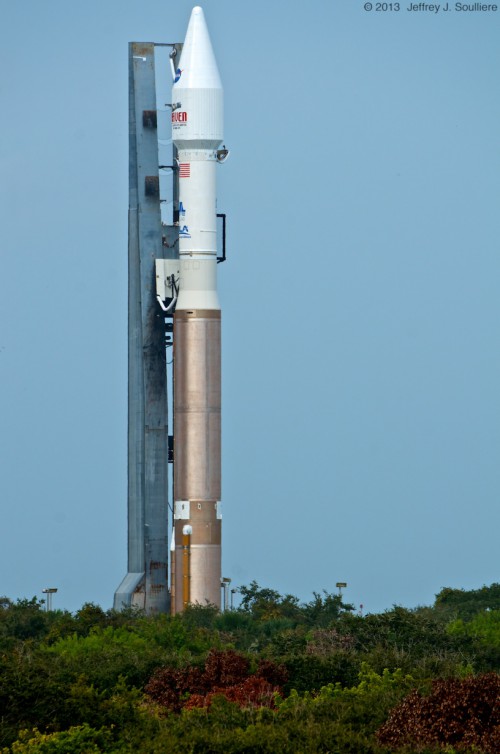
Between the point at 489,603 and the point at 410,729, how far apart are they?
5190 cm

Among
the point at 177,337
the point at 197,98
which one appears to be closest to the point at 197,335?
the point at 177,337

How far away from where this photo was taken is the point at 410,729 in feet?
107

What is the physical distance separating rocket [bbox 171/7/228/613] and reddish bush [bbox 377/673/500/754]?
94.7ft

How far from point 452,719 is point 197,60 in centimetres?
3609

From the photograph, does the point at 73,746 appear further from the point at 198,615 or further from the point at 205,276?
the point at 205,276

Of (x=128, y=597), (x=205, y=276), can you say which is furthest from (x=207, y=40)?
(x=128, y=597)

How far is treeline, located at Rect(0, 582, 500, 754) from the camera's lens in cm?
3250

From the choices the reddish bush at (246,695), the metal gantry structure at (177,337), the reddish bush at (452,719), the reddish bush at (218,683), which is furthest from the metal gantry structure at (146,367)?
the reddish bush at (452,719)

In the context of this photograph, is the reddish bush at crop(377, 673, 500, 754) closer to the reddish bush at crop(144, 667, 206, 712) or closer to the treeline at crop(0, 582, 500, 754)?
the treeline at crop(0, 582, 500, 754)

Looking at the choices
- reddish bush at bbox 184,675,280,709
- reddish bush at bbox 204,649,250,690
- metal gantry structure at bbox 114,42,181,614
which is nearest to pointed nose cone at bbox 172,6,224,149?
metal gantry structure at bbox 114,42,181,614

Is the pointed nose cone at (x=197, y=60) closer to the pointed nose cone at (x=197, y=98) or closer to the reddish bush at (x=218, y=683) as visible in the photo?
the pointed nose cone at (x=197, y=98)

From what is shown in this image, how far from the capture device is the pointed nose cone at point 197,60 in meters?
64.0

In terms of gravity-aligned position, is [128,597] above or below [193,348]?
below

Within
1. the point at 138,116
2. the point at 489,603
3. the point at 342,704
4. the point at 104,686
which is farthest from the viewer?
the point at 489,603
